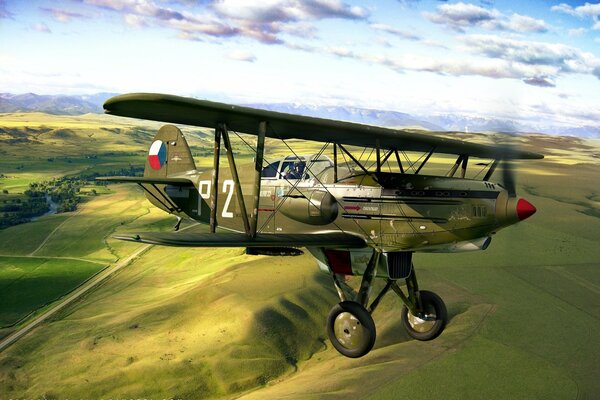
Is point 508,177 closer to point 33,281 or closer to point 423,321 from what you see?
point 423,321

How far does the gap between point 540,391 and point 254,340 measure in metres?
17.4

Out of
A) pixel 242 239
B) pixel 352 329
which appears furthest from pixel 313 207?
pixel 352 329

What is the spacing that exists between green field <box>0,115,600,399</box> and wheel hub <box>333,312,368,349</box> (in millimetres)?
12911

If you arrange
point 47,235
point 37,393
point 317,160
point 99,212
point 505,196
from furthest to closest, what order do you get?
1. point 99,212
2. point 47,235
3. point 37,393
4. point 317,160
5. point 505,196

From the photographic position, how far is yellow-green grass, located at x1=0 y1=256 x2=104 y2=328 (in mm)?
51469

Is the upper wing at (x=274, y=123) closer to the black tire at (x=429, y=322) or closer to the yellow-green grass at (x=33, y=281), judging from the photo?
the black tire at (x=429, y=322)

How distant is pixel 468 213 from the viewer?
11.4m

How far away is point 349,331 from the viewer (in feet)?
38.9

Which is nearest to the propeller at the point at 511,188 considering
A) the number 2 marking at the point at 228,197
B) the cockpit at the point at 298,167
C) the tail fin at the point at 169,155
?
the cockpit at the point at 298,167

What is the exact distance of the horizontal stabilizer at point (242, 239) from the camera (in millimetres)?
9385

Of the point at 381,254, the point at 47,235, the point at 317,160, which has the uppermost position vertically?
the point at 317,160

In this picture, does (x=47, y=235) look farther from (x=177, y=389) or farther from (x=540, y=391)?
(x=540, y=391)

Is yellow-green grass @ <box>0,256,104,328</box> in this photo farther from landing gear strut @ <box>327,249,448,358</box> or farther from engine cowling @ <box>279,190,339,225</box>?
landing gear strut @ <box>327,249,448,358</box>

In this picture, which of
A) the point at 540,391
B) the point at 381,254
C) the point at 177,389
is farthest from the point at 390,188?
the point at 177,389
